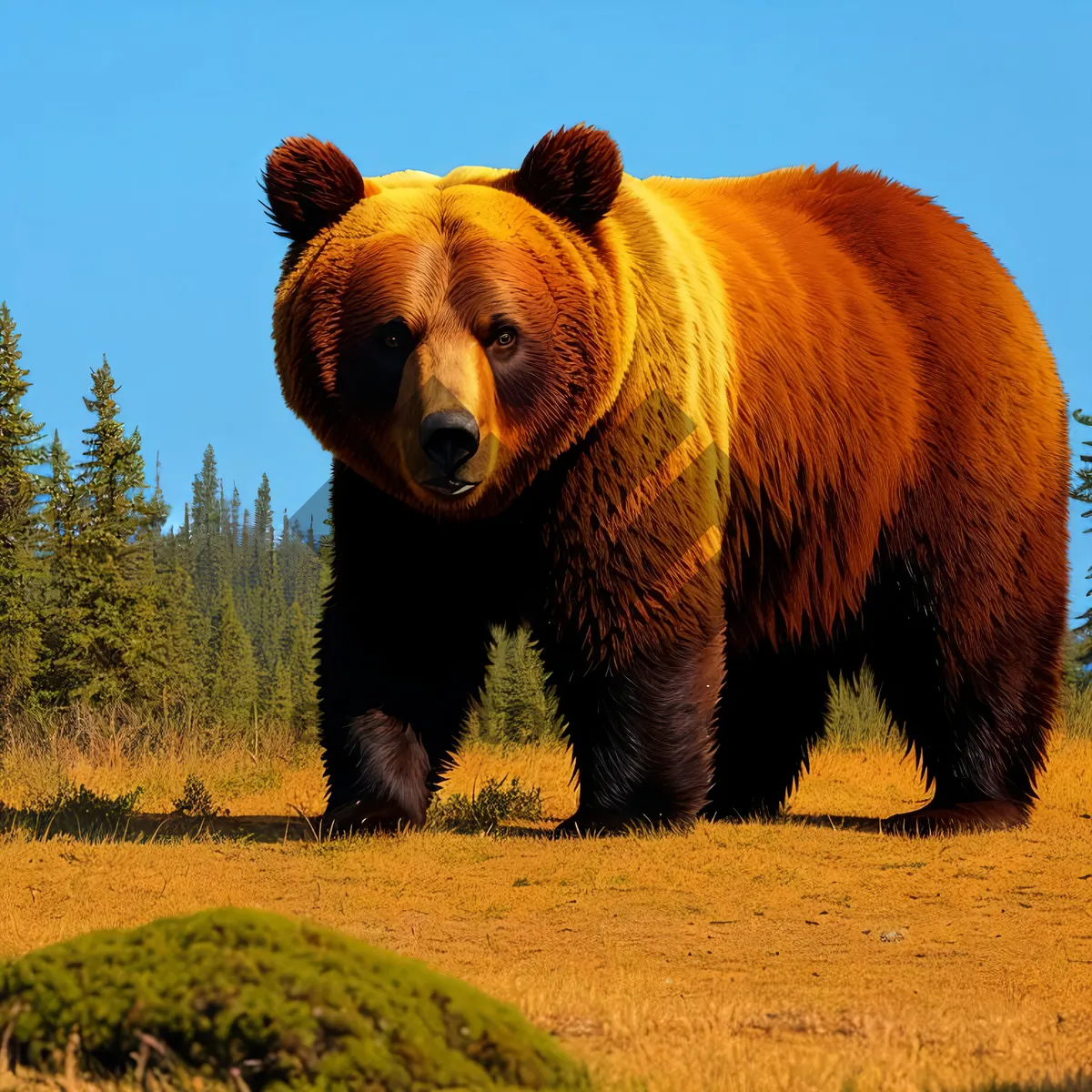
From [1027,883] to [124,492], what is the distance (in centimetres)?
2529

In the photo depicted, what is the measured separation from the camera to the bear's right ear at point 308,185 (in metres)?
7.30

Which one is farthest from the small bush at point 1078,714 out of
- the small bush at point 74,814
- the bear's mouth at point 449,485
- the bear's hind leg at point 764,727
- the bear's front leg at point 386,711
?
the bear's mouth at point 449,485

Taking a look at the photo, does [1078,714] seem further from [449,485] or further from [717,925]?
[449,485]

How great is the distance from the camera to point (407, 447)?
22.6ft

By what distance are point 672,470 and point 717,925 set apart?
7.73ft

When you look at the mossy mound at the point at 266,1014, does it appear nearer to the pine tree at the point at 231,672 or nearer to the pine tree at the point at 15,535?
the pine tree at the point at 15,535

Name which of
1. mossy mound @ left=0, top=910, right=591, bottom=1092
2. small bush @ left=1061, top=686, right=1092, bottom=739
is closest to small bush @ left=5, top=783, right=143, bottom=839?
mossy mound @ left=0, top=910, right=591, bottom=1092

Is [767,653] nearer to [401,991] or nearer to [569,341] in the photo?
[569,341]

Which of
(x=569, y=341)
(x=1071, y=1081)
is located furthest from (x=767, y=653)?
(x=1071, y=1081)

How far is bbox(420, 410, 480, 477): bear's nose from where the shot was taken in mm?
6707

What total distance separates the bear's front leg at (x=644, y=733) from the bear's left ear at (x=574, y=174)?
226cm

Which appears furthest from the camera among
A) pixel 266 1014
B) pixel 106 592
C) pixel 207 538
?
pixel 207 538

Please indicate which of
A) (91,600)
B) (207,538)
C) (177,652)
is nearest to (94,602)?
(91,600)

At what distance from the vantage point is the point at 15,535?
25688 mm
